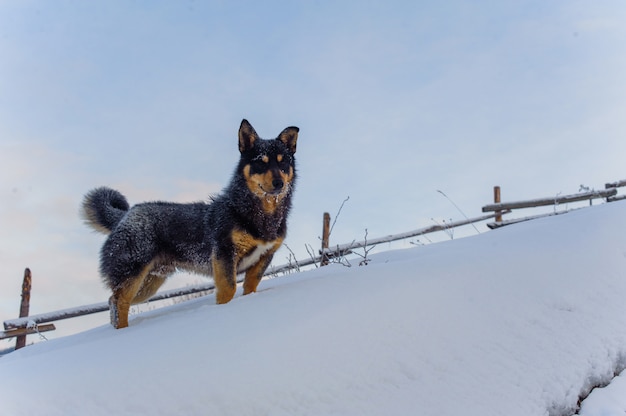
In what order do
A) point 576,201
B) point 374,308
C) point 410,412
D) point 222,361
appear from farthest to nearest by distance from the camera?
point 576,201
point 374,308
point 222,361
point 410,412

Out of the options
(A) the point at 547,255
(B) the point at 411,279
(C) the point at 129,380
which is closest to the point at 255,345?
(C) the point at 129,380

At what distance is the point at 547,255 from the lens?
337 centimetres

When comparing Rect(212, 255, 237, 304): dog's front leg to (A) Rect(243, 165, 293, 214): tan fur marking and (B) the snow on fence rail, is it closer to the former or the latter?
(A) Rect(243, 165, 293, 214): tan fur marking

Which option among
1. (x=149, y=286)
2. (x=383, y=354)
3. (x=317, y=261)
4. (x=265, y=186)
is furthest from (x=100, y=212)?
(x=317, y=261)

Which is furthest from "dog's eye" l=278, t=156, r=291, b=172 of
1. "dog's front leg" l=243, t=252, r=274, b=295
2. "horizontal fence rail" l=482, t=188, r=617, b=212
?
"horizontal fence rail" l=482, t=188, r=617, b=212

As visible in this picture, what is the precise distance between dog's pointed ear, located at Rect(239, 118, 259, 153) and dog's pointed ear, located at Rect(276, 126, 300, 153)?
0.25 m

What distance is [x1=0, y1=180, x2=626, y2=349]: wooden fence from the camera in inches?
327

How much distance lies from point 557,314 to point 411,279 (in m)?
0.85

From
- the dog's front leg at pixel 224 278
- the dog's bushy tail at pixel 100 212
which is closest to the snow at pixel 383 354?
the dog's front leg at pixel 224 278

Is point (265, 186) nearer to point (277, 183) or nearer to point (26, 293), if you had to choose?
point (277, 183)

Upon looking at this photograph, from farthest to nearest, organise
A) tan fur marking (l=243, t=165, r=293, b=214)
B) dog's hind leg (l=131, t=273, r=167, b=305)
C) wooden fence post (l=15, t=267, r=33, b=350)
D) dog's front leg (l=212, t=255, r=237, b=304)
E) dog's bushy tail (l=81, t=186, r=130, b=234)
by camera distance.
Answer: wooden fence post (l=15, t=267, r=33, b=350) → dog's bushy tail (l=81, t=186, r=130, b=234) → dog's hind leg (l=131, t=273, r=167, b=305) → tan fur marking (l=243, t=165, r=293, b=214) → dog's front leg (l=212, t=255, r=237, b=304)

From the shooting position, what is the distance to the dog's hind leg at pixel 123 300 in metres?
4.50

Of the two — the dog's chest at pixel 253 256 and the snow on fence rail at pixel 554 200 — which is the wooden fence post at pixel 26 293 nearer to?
the dog's chest at pixel 253 256

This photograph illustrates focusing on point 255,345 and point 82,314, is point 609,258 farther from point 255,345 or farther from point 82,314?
point 82,314
